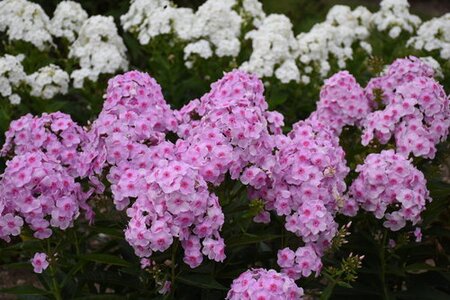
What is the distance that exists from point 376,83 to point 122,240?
162 centimetres

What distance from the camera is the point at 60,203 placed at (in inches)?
124

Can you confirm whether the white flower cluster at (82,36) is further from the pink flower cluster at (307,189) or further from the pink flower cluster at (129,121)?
the pink flower cluster at (307,189)

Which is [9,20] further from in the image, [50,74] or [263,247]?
[263,247]

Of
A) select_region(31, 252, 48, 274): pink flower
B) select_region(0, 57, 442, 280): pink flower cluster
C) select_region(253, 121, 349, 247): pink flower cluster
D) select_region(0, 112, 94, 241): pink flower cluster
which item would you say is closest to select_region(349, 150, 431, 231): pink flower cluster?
select_region(0, 57, 442, 280): pink flower cluster

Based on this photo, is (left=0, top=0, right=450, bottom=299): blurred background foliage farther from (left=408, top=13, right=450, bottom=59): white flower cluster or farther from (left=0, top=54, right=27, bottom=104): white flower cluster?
(left=0, top=54, right=27, bottom=104): white flower cluster

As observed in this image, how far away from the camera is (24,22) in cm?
569

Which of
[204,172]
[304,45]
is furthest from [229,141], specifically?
[304,45]

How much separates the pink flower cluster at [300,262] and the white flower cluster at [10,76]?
8.54 feet

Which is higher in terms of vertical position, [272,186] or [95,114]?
[272,186]

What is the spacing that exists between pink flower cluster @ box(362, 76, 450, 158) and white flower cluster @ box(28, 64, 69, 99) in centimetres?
231

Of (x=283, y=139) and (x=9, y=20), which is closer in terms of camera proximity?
(x=283, y=139)

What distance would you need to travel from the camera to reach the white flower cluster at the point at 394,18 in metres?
6.30

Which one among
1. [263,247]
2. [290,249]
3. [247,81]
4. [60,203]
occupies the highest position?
[247,81]


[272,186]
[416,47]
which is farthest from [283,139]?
[416,47]
